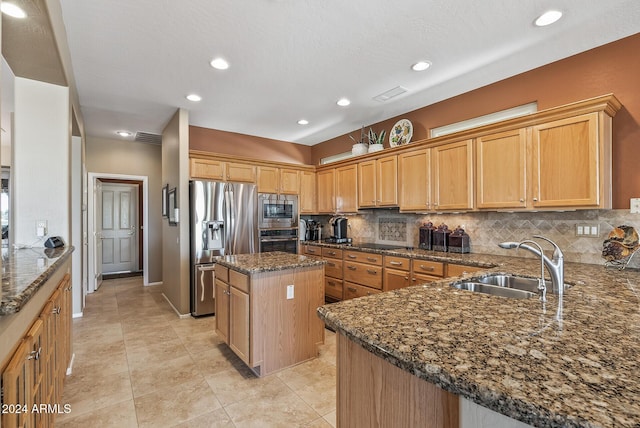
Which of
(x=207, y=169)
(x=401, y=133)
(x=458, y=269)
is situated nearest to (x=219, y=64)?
(x=207, y=169)

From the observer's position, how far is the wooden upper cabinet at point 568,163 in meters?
2.31

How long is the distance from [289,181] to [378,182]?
1.58m

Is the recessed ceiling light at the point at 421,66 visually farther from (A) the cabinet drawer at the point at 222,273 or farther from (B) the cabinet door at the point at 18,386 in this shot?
(B) the cabinet door at the point at 18,386

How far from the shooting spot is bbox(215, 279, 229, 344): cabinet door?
279cm

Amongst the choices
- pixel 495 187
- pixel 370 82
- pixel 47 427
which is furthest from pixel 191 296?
pixel 495 187

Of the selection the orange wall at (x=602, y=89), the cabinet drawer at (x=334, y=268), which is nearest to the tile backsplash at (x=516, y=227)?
the orange wall at (x=602, y=89)

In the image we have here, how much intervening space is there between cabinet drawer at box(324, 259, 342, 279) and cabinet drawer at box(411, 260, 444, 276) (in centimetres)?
119

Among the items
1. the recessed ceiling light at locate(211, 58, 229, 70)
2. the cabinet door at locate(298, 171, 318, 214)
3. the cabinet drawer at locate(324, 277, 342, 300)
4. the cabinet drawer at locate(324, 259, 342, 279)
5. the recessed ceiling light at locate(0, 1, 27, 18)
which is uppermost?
the recessed ceiling light at locate(211, 58, 229, 70)

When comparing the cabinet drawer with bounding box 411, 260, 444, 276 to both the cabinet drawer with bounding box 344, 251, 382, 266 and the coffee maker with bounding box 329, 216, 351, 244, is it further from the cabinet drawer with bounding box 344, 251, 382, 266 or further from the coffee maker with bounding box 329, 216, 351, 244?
the coffee maker with bounding box 329, 216, 351, 244

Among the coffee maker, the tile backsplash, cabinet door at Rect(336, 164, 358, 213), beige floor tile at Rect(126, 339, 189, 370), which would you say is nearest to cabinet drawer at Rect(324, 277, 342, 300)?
the coffee maker

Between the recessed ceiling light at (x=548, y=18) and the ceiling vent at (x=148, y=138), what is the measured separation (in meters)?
5.22

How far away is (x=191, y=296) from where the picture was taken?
400 centimetres

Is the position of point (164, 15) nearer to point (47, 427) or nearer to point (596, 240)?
point (47, 427)

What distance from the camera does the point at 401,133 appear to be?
4082 millimetres
